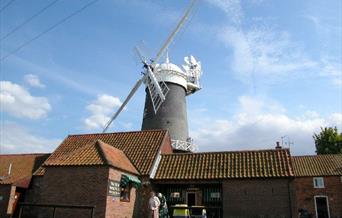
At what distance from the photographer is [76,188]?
18766mm

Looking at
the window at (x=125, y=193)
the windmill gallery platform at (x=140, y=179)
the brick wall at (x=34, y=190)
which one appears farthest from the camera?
the brick wall at (x=34, y=190)

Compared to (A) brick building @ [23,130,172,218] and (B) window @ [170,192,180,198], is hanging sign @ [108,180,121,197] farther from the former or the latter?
(B) window @ [170,192,180,198]

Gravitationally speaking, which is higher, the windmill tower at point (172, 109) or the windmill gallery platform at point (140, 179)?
the windmill tower at point (172, 109)

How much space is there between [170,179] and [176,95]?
1214cm

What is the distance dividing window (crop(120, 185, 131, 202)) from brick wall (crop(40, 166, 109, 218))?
1882 mm

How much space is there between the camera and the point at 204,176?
72.8 ft

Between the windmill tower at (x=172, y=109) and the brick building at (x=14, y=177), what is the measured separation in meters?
9.78

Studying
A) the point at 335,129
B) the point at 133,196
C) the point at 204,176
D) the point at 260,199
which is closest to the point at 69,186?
the point at 133,196

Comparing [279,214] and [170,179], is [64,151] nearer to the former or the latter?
[170,179]

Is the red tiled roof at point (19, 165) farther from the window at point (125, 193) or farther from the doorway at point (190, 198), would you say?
the doorway at point (190, 198)

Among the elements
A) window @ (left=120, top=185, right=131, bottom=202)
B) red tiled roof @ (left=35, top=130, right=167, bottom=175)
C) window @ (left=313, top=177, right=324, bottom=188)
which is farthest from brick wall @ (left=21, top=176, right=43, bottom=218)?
window @ (left=313, top=177, right=324, bottom=188)

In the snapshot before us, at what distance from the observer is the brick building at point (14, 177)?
23.0 meters

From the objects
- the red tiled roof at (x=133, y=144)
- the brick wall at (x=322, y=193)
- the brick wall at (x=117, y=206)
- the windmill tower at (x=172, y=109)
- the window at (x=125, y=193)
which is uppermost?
the windmill tower at (x=172, y=109)

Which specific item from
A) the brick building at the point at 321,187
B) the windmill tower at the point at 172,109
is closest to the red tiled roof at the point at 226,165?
the windmill tower at the point at 172,109
